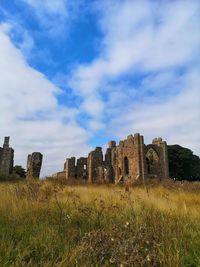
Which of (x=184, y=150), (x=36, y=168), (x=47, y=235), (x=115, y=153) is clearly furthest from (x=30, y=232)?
(x=184, y=150)

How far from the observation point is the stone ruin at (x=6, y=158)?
3325 cm

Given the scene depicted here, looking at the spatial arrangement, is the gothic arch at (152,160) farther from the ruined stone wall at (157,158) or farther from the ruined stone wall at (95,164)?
the ruined stone wall at (95,164)

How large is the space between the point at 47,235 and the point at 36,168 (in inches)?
936

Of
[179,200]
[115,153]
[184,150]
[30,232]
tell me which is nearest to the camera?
[30,232]

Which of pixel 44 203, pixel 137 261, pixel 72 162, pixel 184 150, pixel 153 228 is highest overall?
pixel 184 150

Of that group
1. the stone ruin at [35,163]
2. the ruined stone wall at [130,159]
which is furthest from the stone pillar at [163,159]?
the stone ruin at [35,163]

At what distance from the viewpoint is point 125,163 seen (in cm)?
3791

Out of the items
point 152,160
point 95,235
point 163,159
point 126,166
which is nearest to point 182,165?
point 152,160

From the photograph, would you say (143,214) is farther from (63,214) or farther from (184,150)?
(184,150)

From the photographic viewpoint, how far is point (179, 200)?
863 centimetres

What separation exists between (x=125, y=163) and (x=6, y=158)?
12.2 metres

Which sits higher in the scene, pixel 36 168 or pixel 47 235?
pixel 36 168

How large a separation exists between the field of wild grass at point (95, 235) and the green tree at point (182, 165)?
157 feet

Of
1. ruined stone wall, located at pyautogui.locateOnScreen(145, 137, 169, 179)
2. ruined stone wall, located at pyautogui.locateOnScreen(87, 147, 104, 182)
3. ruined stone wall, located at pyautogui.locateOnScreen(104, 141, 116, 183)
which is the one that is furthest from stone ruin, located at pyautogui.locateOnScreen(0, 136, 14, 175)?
ruined stone wall, located at pyautogui.locateOnScreen(145, 137, 169, 179)
